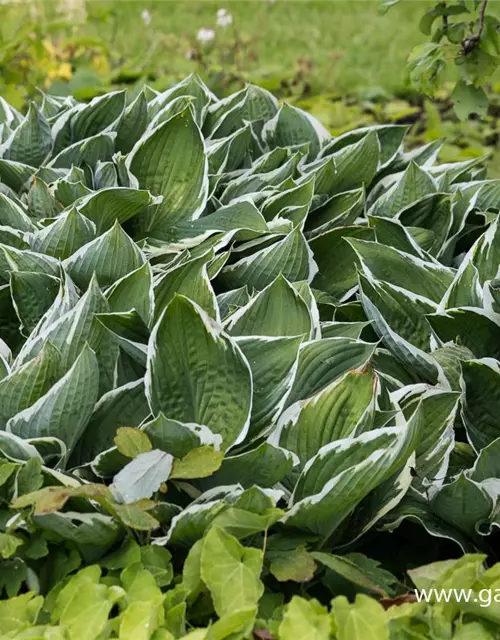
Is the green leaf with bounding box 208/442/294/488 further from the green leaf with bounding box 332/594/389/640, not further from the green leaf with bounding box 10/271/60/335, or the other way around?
the green leaf with bounding box 10/271/60/335

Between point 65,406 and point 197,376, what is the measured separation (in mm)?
237

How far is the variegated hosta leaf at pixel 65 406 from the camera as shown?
1593mm

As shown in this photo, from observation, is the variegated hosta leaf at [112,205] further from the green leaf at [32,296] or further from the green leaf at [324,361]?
the green leaf at [324,361]

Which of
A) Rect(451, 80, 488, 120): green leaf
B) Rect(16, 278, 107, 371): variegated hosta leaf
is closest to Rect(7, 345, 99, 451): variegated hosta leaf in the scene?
Rect(16, 278, 107, 371): variegated hosta leaf

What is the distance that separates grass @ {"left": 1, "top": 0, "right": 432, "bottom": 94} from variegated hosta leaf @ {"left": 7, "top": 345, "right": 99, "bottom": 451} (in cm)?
425

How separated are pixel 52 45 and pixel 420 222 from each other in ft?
14.3

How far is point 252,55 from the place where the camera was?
6371 millimetres

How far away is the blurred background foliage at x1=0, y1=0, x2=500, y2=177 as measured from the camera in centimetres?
529

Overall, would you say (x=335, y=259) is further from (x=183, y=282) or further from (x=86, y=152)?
(x=86, y=152)

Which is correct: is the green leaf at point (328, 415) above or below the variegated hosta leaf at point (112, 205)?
below

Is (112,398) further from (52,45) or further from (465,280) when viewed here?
(52,45)

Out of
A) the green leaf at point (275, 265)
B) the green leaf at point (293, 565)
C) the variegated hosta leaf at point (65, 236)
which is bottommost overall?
the green leaf at point (293, 565)

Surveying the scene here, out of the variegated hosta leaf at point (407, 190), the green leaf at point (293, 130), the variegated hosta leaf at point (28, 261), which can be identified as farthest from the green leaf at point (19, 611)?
the green leaf at point (293, 130)

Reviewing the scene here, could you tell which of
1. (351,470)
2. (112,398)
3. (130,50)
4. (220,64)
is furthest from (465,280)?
(130,50)
